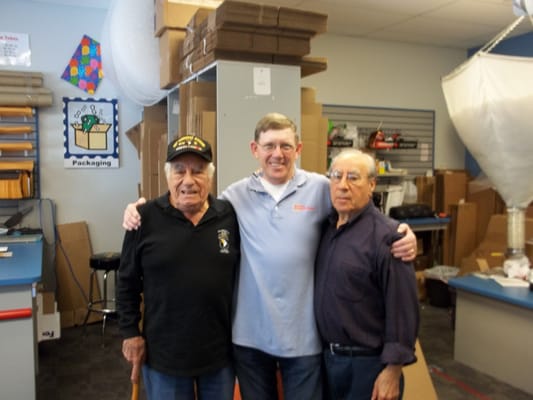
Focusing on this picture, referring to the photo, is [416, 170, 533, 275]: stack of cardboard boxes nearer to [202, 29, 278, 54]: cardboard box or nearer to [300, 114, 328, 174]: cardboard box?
[300, 114, 328, 174]: cardboard box

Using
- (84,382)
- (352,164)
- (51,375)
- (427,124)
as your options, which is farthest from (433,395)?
(427,124)

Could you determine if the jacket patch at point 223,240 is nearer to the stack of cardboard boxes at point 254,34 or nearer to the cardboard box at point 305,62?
the stack of cardboard boxes at point 254,34

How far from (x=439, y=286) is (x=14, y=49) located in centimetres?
476

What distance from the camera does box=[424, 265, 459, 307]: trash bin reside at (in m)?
5.01

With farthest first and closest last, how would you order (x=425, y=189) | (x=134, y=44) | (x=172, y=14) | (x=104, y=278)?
(x=425, y=189) → (x=104, y=278) → (x=134, y=44) → (x=172, y=14)

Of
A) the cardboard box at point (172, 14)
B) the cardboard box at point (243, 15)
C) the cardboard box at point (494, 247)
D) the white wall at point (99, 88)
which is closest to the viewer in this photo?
the cardboard box at point (243, 15)

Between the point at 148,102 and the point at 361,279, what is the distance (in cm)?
268

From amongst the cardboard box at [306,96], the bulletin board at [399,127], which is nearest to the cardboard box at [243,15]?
the cardboard box at [306,96]

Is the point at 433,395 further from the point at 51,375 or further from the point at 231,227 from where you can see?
the point at 51,375

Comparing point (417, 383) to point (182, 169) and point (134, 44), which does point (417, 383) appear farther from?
point (134, 44)

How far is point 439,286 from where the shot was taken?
5.04 metres

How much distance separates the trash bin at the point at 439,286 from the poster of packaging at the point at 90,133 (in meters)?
3.48

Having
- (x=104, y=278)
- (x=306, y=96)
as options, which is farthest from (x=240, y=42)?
(x=104, y=278)

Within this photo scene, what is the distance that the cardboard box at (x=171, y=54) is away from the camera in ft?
10.3
